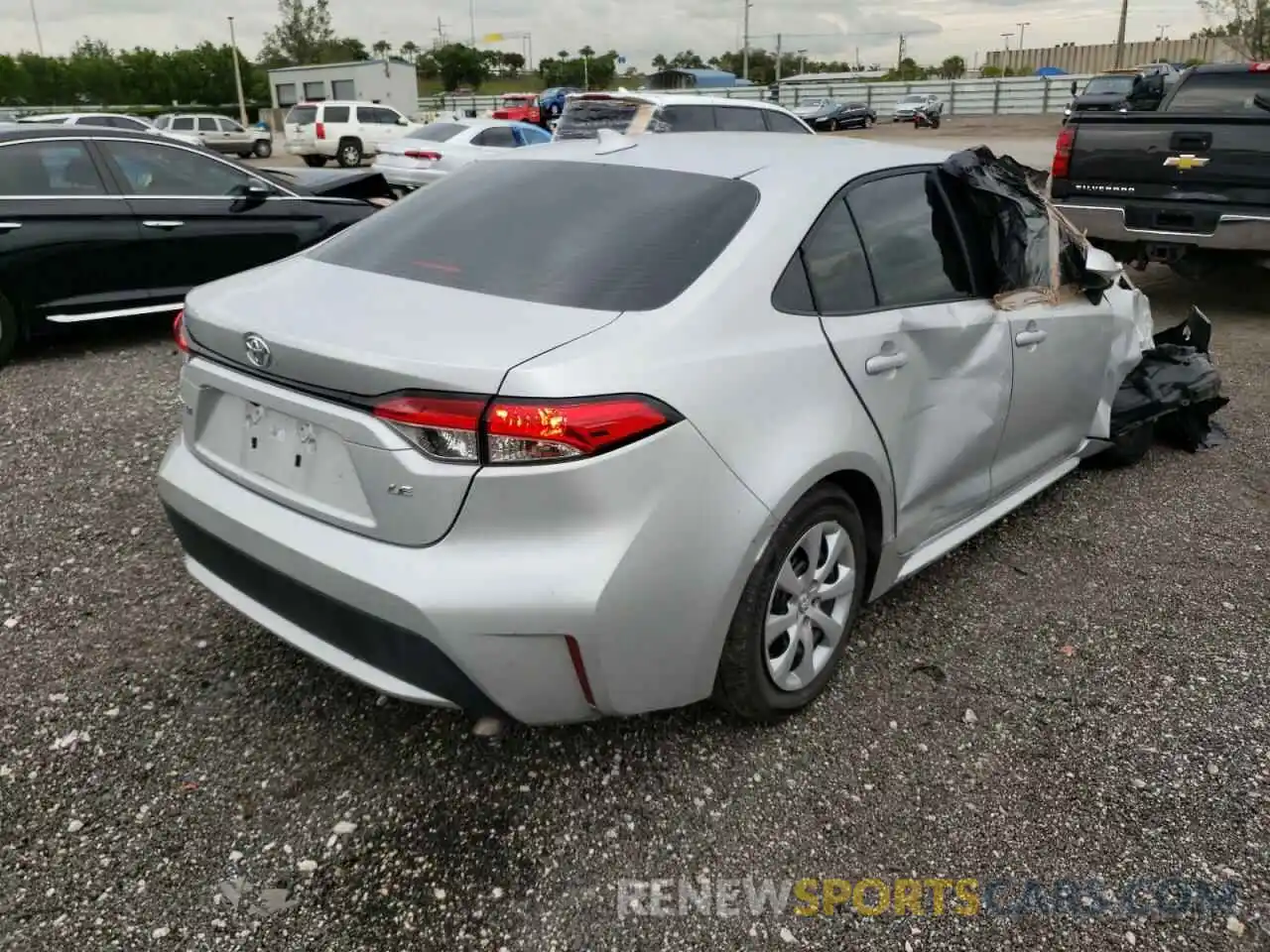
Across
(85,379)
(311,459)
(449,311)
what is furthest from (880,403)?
A: (85,379)

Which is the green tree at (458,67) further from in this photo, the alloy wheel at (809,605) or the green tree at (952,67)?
the alloy wheel at (809,605)

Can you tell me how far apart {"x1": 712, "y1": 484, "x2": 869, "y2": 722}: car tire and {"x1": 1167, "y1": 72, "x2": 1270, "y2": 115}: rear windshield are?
21.9 ft

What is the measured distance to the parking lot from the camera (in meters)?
2.26

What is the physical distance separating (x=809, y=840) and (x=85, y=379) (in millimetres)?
5304

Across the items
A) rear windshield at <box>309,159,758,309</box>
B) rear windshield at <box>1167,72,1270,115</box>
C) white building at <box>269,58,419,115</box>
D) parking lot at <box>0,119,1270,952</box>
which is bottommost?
parking lot at <box>0,119,1270,952</box>

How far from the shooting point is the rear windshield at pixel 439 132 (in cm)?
1688

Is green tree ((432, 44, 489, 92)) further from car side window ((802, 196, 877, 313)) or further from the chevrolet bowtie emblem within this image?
car side window ((802, 196, 877, 313))

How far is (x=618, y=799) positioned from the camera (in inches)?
103

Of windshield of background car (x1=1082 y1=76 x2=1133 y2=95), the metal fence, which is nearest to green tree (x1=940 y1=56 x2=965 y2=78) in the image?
the metal fence

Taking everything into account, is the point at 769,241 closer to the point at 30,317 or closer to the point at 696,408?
the point at 696,408

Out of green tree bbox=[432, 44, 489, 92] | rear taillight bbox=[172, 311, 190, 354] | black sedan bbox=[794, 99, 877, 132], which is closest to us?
rear taillight bbox=[172, 311, 190, 354]

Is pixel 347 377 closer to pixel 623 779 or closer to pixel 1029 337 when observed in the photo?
pixel 623 779

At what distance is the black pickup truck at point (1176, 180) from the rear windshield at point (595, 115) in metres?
5.20

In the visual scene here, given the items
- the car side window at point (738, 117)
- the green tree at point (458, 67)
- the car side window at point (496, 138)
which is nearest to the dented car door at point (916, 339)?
the car side window at point (738, 117)
